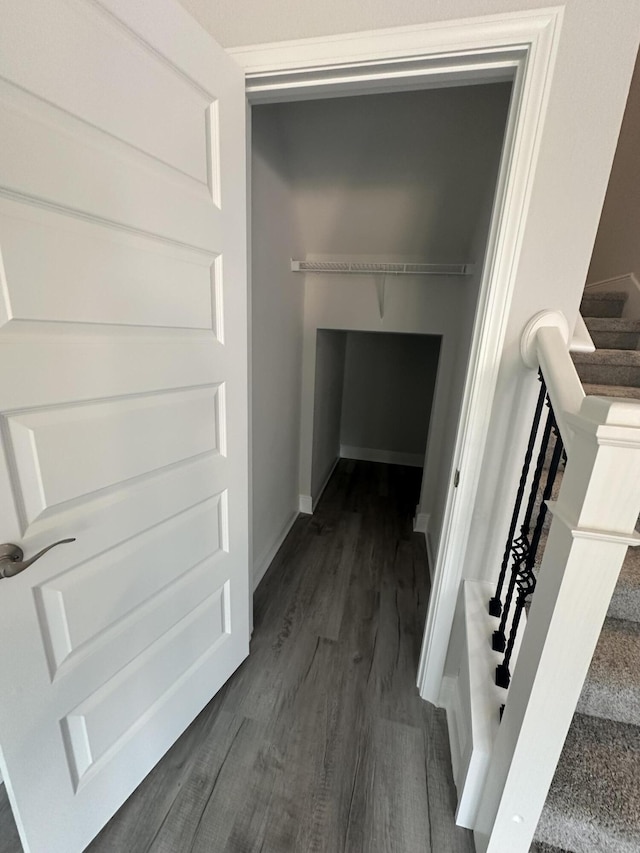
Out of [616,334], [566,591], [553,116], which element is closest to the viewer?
[566,591]

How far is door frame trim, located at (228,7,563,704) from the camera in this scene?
92 centimetres

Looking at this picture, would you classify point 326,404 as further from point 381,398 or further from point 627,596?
point 627,596

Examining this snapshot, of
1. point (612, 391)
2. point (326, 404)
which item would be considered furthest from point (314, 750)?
point (326, 404)

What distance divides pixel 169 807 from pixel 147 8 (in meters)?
2.13

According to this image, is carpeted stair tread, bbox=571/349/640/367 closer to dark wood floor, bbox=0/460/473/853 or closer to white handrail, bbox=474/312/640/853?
white handrail, bbox=474/312/640/853

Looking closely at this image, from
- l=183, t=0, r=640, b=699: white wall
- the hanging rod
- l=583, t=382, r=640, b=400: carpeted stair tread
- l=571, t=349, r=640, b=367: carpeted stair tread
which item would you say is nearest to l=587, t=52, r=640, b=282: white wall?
l=571, t=349, r=640, b=367: carpeted stair tread

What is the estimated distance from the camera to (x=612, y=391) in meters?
1.61

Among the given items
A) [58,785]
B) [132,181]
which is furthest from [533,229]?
[58,785]

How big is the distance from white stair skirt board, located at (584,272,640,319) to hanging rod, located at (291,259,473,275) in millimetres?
1320

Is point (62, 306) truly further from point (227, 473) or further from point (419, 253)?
point (419, 253)

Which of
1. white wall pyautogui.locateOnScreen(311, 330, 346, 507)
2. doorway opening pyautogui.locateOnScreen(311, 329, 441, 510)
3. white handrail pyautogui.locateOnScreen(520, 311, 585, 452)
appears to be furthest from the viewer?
doorway opening pyautogui.locateOnScreen(311, 329, 441, 510)

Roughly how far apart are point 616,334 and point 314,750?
8.57 ft

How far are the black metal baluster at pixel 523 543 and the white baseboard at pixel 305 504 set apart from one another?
1.88 meters

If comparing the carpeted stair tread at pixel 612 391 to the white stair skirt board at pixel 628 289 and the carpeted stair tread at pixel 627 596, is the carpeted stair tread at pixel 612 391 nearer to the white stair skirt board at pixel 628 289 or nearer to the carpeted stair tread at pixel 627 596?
the carpeted stair tread at pixel 627 596
